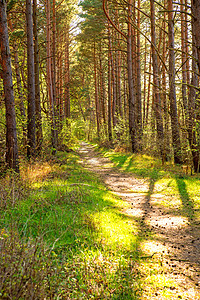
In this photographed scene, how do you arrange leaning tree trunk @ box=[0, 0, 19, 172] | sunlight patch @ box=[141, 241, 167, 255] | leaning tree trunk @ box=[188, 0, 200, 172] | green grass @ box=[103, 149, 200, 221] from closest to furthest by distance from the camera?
leaning tree trunk @ box=[188, 0, 200, 172] → sunlight patch @ box=[141, 241, 167, 255] → green grass @ box=[103, 149, 200, 221] → leaning tree trunk @ box=[0, 0, 19, 172]

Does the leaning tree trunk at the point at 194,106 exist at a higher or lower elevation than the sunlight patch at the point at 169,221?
higher

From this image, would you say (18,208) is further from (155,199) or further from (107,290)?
(155,199)

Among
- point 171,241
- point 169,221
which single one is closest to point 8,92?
point 169,221

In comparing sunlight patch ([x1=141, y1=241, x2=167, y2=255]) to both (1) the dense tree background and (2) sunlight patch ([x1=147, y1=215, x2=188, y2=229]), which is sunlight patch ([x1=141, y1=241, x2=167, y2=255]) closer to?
(2) sunlight patch ([x1=147, y1=215, x2=188, y2=229])

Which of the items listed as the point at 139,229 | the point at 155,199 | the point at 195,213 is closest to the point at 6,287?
the point at 139,229

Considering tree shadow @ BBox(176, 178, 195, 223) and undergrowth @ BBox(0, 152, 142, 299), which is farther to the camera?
tree shadow @ BBox(176, 178, 195, 223)

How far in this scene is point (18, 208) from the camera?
433 centimetres

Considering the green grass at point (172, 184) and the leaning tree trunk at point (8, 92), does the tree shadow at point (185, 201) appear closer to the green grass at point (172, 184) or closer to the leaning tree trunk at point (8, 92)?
the green grass at point (172, 184)

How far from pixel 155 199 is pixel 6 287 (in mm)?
5559

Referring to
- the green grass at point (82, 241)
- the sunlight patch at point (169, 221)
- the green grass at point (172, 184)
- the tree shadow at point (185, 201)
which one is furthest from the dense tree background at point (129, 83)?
the sunlight patch at point (169, 221)

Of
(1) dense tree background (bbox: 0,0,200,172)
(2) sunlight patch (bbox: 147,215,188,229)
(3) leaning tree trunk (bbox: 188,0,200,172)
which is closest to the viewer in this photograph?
(3) leaning tree trunk (bbox: 188,0,200,172)

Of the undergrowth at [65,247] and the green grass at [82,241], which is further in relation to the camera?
the green grass at [82,241]

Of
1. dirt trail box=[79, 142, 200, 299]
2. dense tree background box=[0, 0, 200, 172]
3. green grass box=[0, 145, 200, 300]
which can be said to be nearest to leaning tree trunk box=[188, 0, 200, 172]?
dense tree background box=[0, 0, 200, 172]

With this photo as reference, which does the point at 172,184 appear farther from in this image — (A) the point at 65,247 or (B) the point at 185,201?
(A) the point at 65,247
